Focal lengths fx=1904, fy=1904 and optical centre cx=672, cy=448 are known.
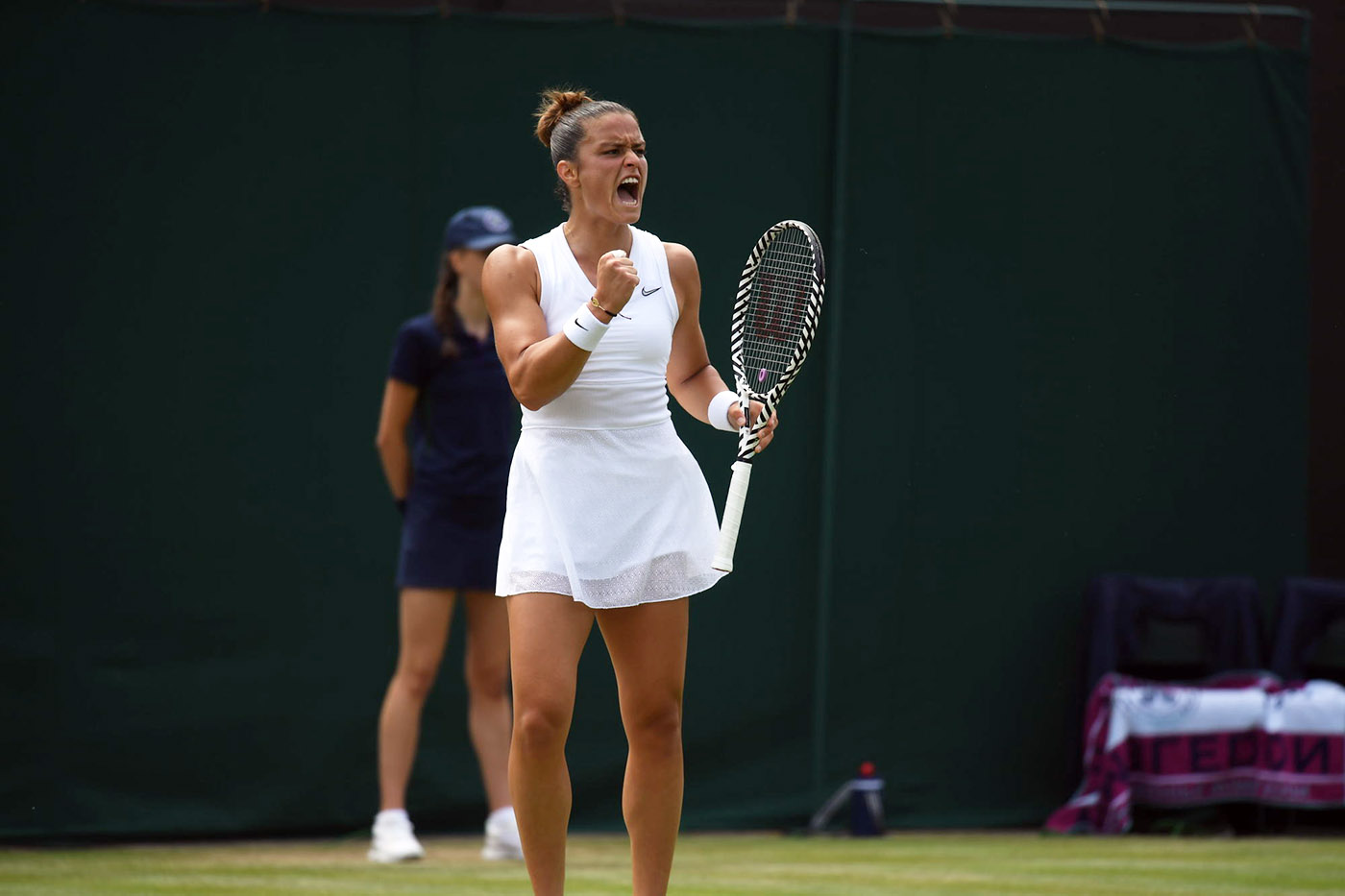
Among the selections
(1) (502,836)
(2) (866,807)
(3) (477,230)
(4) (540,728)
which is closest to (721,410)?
(4) (540,728)

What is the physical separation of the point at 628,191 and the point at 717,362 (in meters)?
3.25

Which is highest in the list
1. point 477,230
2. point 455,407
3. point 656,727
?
point 477,230

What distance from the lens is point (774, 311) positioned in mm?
4145

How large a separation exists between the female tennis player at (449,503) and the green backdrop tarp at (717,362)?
72 centimetres

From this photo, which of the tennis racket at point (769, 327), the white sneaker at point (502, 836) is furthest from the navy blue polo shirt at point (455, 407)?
the tennis racket at point (769, 327)

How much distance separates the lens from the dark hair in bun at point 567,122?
364 centimetres

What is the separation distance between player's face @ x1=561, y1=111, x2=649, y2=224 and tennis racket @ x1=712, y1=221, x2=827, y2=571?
14.5 inches

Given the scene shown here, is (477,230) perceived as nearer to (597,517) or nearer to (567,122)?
(567,122)

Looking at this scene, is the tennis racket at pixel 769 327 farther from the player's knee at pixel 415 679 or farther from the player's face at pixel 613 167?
the player's knee at pixel 415 679

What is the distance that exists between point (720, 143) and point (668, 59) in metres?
0.35

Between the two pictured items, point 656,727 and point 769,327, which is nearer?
point 656,727

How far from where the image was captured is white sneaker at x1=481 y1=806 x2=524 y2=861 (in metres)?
5.77

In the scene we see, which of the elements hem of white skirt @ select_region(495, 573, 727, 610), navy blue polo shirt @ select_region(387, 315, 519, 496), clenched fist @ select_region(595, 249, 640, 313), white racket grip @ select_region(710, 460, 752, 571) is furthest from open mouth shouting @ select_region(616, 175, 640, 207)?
navy blue polo shirt @ select_region(387, 315, 519, 496)

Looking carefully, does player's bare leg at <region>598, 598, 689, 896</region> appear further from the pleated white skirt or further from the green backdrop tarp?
the green backdrop tarp
